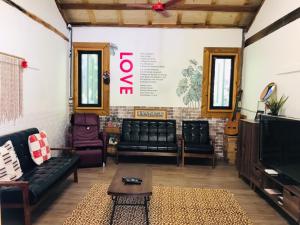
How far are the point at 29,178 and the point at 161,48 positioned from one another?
162 inches

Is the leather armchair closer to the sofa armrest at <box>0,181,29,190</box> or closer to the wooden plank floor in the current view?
the wooden plank floor

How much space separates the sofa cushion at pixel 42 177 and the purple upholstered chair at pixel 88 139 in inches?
34.0

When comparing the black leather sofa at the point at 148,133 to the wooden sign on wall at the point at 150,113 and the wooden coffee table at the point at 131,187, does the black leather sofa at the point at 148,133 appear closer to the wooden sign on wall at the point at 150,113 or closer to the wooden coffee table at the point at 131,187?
the wooden sign on wall at the point at 150,113

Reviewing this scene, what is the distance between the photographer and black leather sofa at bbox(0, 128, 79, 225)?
8.96 ft

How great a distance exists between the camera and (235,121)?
5.83m

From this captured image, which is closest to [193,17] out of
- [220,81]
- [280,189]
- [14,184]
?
[220,81]

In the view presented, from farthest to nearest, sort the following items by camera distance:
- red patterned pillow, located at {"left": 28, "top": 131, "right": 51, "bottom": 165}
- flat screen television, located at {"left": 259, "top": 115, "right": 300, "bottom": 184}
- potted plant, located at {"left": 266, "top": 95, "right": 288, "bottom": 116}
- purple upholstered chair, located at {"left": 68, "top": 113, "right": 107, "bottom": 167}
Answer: purple upholstered chair, located at {"left": 68, "top": 113, "right": 107, "bottom": 167}, potted plant, located at {"left": 266, "top": 95, "right": 288, "bottom": 116}, red patterned pillow, located at {"left": 28, "top": 131, "right": 51, "bottom": 165}, flat screen television, located at {"left": 259, "top": 115, "right": 300, "bottom": 184}

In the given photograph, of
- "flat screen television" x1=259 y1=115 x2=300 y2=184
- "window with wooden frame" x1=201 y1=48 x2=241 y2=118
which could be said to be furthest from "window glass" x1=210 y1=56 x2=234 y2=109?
"flat screen television" x1=259 y1=115 x2=300 y2=184

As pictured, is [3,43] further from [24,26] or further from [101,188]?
[101,188]

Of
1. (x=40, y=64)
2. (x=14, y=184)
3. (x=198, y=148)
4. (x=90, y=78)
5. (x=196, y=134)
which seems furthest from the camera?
(x=90, y=78)

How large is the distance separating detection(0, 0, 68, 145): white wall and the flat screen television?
361 centimetres

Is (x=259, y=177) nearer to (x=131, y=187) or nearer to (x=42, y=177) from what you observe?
(x=131, y=187)

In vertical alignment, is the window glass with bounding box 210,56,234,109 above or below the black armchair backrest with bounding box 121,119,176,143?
above

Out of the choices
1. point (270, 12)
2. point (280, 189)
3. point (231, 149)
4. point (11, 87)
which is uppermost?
point (270, 12)
